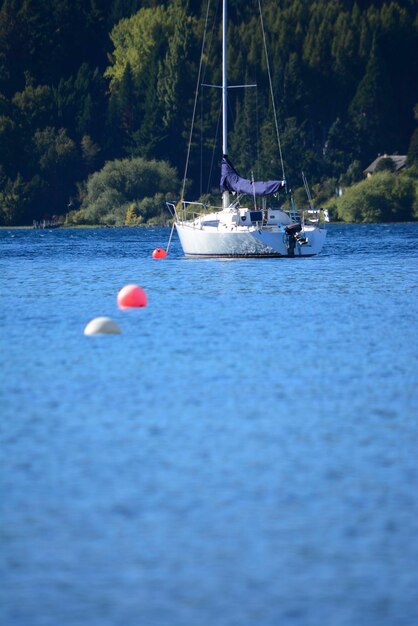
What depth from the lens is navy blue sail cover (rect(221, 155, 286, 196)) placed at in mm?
75625

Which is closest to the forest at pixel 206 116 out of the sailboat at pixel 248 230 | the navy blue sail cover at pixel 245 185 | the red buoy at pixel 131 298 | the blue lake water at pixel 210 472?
the navy blue sail cover at pixel 245 185

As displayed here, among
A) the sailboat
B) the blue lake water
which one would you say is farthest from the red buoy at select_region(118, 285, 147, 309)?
the sailboat

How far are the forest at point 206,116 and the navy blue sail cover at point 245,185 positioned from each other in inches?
3368

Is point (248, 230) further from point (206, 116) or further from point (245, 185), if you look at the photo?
point (206, 116)

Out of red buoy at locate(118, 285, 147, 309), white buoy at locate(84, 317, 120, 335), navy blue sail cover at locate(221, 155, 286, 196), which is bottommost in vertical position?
white buoy at locate(84, 317, 120, 335)

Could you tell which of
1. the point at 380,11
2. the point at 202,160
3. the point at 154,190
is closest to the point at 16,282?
the point at 154,190

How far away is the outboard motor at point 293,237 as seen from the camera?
74688 mm

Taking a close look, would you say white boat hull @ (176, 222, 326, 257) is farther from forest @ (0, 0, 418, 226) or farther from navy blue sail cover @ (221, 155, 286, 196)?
forest @ (0, 0, 418, 226)

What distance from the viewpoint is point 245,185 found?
7688cm

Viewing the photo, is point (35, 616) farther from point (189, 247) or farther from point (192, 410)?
point (189, 247)

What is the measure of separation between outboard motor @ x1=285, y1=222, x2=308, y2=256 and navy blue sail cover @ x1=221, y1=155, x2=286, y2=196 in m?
2.09

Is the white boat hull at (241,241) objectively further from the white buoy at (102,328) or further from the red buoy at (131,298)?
the white buoy at (102,328)

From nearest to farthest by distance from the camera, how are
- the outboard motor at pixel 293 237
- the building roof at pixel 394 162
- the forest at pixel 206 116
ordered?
the outboard motor at pixel 293 237 < the forest at pixel 206 116 < the building roof at pixel 394 162

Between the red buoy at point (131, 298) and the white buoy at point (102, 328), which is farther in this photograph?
the red buoy at point (131, 298)
